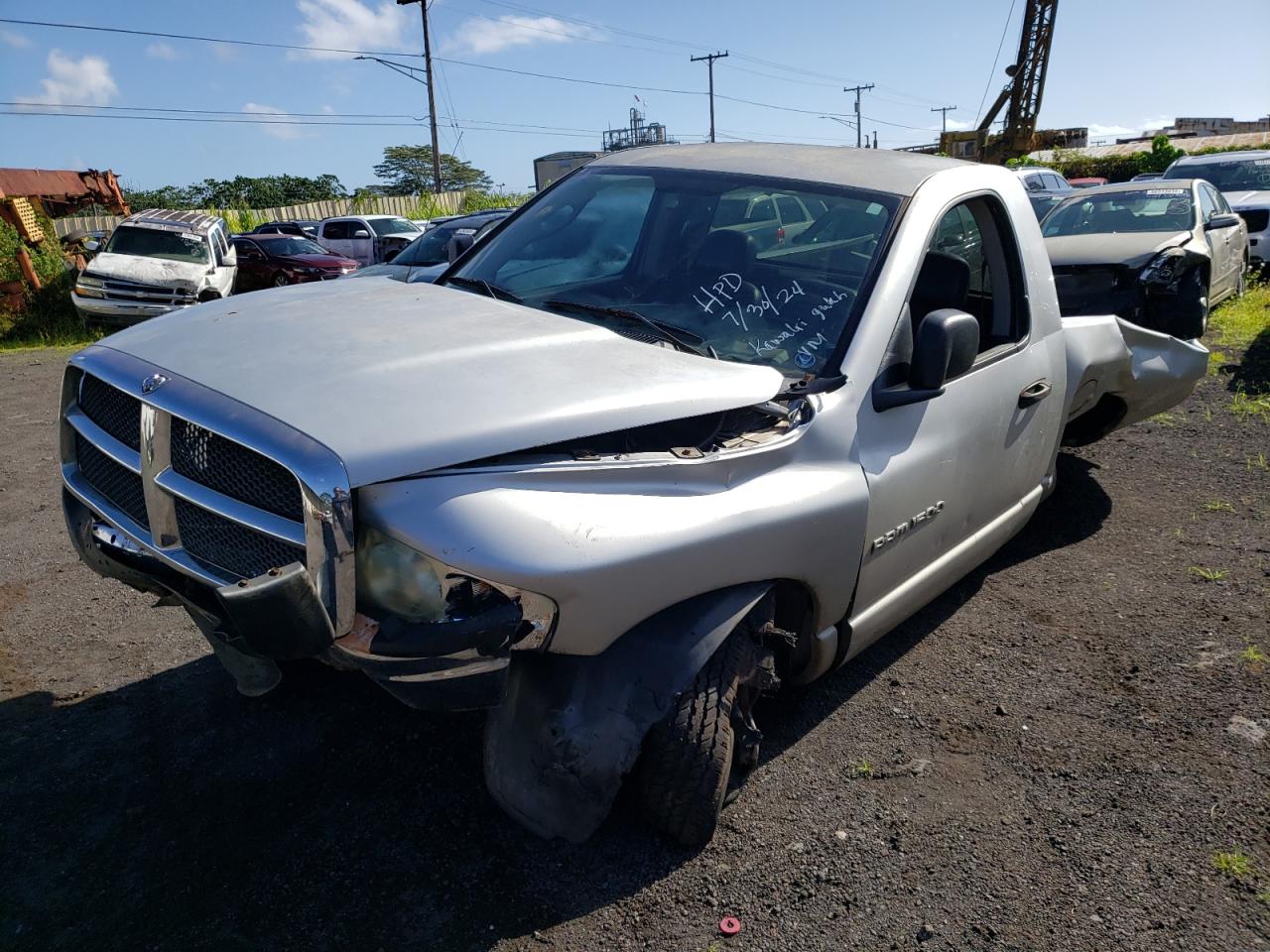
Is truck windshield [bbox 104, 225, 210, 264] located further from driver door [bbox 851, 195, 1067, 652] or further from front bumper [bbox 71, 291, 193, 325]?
driver door [bbox 851, 195, 1067, 652]

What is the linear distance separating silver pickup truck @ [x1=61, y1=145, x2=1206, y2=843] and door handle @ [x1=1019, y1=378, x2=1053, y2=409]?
14 millimetres

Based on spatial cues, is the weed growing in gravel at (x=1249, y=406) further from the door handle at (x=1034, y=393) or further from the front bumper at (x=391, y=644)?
the front bumper at (x=391, y=644)

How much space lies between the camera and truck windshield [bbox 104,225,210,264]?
553 inches

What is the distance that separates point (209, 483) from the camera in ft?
7.34

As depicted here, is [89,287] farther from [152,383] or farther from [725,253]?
[725,253]

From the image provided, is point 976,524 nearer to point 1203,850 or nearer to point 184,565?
point 1203,850

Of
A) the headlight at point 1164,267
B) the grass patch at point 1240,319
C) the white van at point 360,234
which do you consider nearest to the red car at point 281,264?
the white van at point 360,234

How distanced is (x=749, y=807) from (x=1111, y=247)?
7.63 m

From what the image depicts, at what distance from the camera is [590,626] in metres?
2.08

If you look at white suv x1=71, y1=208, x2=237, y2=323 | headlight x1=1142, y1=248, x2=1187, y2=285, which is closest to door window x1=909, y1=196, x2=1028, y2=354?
headlight x1=1142, y1=248, x2=1187, y2=285

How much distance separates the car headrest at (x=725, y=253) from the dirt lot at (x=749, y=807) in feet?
5.15

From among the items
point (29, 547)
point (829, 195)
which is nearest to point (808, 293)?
point (829, 195)

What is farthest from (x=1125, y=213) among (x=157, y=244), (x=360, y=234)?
(x=360, y=234)

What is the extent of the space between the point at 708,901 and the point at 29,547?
4240mm
